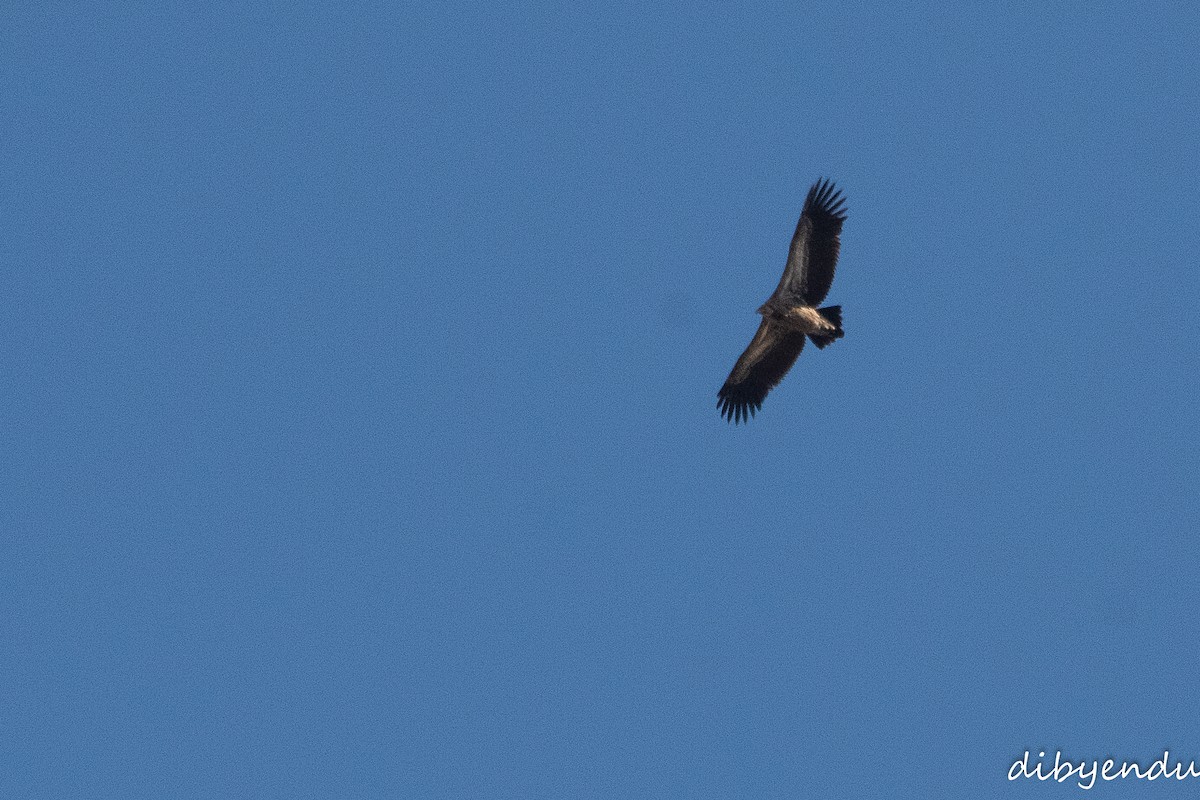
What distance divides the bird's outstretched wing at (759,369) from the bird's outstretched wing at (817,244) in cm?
153

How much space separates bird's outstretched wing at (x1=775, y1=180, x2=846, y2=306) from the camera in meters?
22.7

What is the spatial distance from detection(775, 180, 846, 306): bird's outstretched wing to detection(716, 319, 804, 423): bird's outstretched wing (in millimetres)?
1525

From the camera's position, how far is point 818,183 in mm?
22750

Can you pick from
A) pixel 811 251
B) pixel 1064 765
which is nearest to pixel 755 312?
pixel 811 251

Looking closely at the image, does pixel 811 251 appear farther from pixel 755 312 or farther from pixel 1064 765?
pixel 1064 765

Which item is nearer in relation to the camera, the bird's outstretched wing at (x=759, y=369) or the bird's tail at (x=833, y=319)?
the bird's tail at (x=833, y=319)

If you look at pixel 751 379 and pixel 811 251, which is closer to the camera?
pixel 811 251

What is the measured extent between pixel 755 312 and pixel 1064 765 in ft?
33.3

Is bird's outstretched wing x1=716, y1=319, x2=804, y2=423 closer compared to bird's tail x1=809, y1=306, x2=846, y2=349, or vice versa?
bird's tail x1=809, y1=306, x2=846, y2=349

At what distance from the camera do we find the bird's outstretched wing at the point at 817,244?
894 inches

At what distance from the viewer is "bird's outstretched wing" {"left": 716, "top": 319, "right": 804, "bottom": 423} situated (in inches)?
960

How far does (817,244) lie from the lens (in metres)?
22.8

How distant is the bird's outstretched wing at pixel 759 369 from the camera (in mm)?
24391

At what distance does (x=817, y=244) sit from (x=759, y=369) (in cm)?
328
